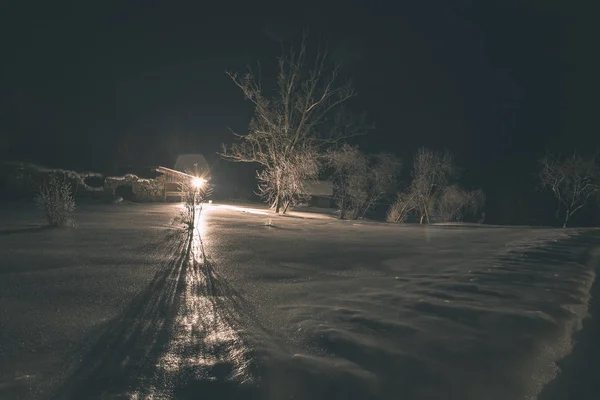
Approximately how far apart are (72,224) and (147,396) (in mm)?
11438

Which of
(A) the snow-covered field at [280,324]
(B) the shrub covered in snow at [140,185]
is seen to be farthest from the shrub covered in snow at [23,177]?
(A) the snow-covered field at [280,324]

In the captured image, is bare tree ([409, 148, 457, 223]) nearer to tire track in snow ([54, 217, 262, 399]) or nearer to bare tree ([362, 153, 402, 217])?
bare tree ([362, 153, 402, 217])

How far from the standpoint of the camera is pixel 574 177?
38312 mm

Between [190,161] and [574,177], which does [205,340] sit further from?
[190,161]

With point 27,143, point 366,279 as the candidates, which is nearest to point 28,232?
point 366,279

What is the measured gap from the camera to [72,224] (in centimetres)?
1223

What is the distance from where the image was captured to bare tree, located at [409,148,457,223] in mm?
33156

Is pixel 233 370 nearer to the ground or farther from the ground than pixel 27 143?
nearer to the ground

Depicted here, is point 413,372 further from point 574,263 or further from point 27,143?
point 27,143

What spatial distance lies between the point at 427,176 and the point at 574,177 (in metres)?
17.1

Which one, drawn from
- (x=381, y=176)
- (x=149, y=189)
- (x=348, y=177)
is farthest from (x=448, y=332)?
(x=149, y=189)

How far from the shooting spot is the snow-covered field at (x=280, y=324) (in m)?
2.94

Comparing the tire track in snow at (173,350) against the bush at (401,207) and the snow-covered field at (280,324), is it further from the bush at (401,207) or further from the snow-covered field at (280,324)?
the bush at (401,207)

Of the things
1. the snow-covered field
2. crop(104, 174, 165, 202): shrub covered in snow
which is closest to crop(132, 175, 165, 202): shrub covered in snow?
crop(104, 174, 165, 202): shrub covered in snow
